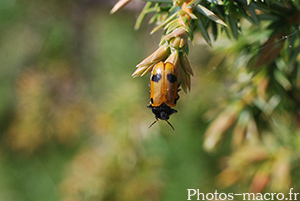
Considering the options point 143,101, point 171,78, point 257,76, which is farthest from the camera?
point 143,101

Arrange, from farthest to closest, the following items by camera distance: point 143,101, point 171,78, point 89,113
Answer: point 89,113 → point 143,101 → point 171,78

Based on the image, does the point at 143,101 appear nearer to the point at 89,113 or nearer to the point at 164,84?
the point at 89,113

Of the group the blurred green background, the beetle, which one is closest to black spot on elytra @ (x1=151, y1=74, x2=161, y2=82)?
the beetle

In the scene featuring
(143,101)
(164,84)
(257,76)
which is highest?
(143,101)

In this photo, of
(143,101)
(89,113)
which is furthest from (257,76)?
(89,113)

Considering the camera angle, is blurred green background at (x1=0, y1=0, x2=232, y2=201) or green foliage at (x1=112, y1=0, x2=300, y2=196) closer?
green foliage at (x1=112, y1=0, x2=300, y2=196)

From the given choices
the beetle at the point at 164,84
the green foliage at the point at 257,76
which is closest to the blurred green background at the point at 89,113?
the green foliage at the point at 257,76

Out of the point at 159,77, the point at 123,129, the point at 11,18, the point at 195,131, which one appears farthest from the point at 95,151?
the point at 159,77

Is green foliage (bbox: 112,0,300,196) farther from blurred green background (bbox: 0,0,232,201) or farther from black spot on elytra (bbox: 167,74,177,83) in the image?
blurred green background (bbox: 0,0,232,201)

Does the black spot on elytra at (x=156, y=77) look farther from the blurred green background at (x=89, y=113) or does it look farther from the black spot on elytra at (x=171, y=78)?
the blurred green background at (x=89, y=113)
